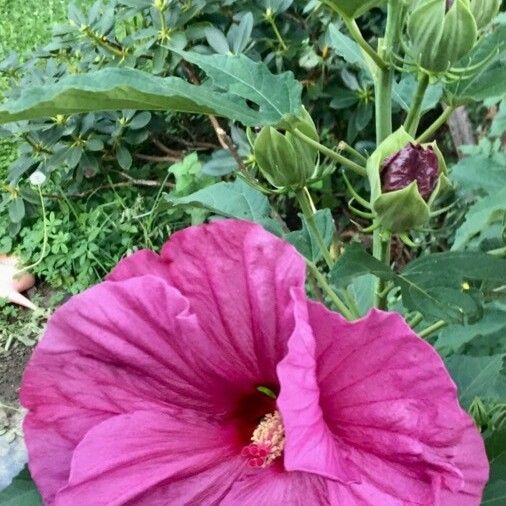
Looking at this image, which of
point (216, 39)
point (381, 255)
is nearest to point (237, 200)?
point (381, 255)

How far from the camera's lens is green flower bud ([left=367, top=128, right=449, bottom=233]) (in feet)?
1.71

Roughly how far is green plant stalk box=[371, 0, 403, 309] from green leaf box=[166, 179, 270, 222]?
0.15 metres

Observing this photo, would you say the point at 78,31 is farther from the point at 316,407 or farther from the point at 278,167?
the point at 316,407

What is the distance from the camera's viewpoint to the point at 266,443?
1.59ft

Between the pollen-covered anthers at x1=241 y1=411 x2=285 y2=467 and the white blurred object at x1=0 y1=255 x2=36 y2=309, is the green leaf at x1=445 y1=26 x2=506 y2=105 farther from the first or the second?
the white blurred object at x1=0 y1=255 x2=36 y2=309

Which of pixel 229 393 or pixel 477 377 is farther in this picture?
pixel 477 377

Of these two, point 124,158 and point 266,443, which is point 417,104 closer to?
point 266,443

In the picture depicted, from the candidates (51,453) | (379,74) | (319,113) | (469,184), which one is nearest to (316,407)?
(51,453)

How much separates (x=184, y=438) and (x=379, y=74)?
274mm

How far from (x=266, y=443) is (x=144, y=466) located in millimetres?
73

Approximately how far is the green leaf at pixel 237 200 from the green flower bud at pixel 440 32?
0.24m

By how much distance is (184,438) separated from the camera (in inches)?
18.6

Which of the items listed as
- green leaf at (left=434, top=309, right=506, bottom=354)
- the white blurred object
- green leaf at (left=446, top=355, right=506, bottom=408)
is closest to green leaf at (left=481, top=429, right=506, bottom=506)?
green leaf at (left=446, top=355, right=506, bottom=408)

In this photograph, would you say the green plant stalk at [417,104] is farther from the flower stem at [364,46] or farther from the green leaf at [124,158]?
the green leaf at [124,158]
